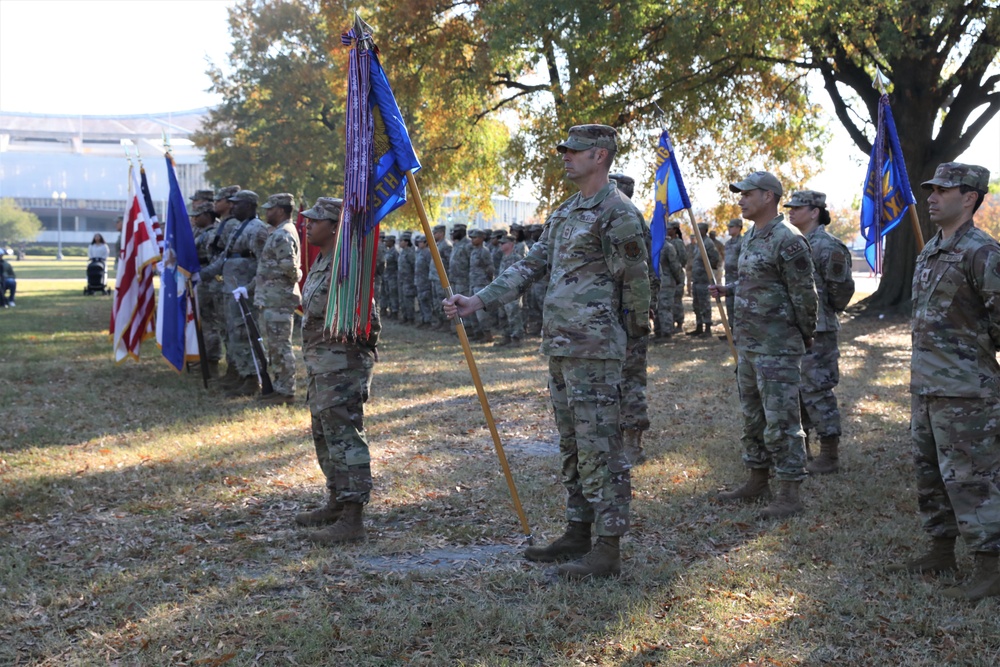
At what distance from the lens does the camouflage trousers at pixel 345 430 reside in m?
5.86

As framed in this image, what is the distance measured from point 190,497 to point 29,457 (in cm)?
212

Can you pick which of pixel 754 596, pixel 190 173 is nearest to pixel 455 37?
pixel 754 596

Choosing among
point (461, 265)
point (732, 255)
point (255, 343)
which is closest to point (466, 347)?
point (255, 343)

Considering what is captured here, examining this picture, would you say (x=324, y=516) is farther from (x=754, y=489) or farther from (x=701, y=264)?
(x=701, y=264)

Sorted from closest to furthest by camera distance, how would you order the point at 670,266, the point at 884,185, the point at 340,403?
1. the point at 340,403
2. the point at 884,185
3. the point at 670,266

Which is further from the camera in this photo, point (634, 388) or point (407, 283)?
point (407, 283)

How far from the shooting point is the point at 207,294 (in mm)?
12258

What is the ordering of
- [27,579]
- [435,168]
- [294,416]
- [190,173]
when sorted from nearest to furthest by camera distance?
[27,579], [294,416], [435,168], [190,173]

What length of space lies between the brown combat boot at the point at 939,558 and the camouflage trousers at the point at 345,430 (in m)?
3.28

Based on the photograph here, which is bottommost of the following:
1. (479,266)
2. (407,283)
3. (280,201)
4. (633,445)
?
(633,445)

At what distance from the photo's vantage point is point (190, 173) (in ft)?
351

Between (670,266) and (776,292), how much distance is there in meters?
11.7

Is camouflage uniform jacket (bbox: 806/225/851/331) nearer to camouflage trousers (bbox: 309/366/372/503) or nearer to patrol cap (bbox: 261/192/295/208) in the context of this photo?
camouflage trousers (bbox: 309/366/372/503)

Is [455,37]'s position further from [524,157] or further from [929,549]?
[929,549]
